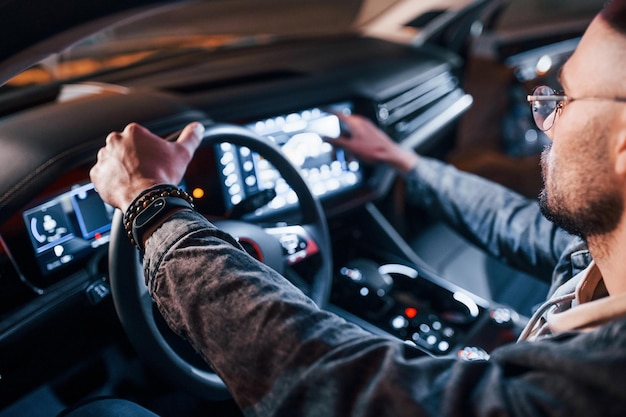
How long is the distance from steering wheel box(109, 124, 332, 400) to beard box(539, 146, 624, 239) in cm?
54

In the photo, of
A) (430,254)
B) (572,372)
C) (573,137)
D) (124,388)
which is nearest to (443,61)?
(430,254)

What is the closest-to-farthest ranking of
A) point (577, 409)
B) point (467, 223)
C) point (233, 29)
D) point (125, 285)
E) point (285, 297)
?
point (577, 409) → point (285, 297) → point (125, 285) → point (467, 223) → point (233, 29)

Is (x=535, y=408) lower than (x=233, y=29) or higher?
lower

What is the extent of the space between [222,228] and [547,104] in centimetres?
68

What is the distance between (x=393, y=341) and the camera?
862 millimetres

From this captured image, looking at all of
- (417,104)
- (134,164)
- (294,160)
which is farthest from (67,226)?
(417,104)

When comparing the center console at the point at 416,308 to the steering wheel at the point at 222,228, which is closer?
the steering wheel at the point at 222,228

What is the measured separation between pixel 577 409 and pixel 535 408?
5 cm

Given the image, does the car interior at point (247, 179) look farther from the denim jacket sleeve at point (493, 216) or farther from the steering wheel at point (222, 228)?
the denim jacket sleeve at point (493, 216)

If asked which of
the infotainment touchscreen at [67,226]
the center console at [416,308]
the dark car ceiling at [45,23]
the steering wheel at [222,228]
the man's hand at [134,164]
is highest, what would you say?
the dark car ceiling at [45,23]

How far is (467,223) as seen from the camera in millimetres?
1717

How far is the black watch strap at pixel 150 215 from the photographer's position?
0.97 m

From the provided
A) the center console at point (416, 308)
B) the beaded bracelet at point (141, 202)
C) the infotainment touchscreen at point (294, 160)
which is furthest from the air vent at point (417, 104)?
the beaded bracelet at point (141, 202)

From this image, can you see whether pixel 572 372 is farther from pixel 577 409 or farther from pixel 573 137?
pixel 573 137
